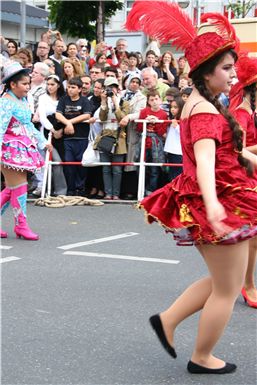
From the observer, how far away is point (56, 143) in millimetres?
11188

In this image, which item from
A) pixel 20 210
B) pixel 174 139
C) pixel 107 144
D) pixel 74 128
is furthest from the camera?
pixel 74 128

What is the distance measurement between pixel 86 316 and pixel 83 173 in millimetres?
6215

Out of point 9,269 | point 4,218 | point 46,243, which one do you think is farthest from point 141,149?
point 9,269

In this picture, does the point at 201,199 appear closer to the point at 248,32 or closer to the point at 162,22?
the point at 162,22

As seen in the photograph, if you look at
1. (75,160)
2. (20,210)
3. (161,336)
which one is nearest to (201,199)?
(161,336)

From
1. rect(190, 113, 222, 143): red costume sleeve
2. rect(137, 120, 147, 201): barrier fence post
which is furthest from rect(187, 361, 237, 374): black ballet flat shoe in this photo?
rect(137, 120, 147, 201): barrier fence post

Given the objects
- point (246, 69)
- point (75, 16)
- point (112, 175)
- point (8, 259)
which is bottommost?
point (8, 259)

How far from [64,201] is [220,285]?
683cm

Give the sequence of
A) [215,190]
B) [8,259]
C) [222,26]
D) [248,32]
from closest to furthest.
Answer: [215,190]
[222,26]
[8,259]
[248,32]

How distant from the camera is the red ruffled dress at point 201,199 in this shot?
3602 millimetres

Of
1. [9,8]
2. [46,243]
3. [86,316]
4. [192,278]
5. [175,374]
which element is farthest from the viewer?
[9,8]

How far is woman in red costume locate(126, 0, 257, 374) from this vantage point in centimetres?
360

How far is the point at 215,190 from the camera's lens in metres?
3.52

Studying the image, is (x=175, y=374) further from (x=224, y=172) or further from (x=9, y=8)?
(x=9, y=8)
